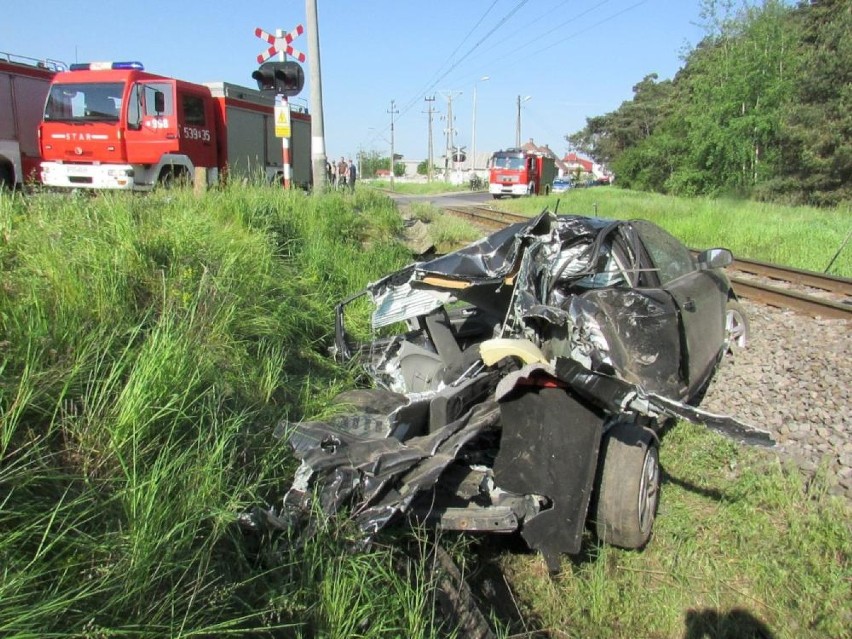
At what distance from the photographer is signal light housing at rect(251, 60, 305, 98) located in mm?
9234

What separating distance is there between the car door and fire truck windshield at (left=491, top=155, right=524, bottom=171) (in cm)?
3113

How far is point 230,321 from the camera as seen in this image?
13.2 feet

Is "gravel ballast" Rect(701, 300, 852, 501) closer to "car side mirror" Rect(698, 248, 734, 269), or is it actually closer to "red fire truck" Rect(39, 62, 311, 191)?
"car side mirror" Rect(698, 248, 734, 269)

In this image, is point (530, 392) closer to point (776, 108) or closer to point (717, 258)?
point (717, 258)

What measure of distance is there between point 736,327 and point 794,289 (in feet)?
12.0

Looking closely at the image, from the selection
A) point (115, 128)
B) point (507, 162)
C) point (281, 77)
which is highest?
point (507, 162)

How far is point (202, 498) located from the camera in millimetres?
2301

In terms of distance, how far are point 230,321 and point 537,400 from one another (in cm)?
224

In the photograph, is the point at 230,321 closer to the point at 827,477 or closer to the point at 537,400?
the point at 537,400

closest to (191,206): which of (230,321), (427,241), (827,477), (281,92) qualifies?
(230,321)

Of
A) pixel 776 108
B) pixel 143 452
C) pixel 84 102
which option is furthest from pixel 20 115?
pixel 776 108

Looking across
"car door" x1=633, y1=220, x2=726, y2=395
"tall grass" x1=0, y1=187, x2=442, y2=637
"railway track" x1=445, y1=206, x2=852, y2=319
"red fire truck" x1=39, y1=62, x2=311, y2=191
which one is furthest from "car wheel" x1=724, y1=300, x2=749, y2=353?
"red fire truck" x1=39, y1=62, x2=311, y2=191

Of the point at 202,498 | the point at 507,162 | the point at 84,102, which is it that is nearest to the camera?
the point at 202,498

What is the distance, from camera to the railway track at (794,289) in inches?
286
